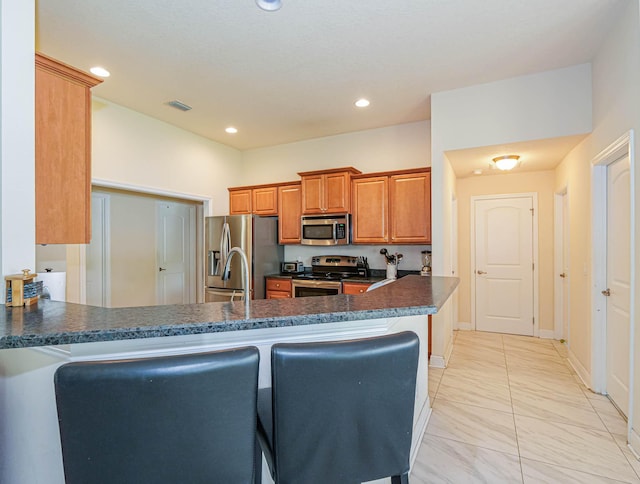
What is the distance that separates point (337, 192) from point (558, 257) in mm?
3046

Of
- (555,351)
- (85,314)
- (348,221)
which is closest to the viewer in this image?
(85,314)

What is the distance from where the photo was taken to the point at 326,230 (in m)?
4.45

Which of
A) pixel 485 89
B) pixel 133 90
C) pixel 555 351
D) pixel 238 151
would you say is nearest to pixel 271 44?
pixel 133 90

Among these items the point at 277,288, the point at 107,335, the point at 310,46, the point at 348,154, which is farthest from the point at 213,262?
the point at 107,335

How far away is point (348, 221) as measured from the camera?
4379 millimetres

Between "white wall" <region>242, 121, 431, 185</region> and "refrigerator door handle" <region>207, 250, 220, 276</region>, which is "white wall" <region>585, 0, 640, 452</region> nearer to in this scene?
"white wall" <region>242, 121, 431, 185</region>

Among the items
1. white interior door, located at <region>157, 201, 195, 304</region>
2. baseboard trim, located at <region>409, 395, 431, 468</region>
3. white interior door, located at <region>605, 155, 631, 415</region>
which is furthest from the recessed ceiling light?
white interior door, located at <region>605, 155, 631, 415</region>

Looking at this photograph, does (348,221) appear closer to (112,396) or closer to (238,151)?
(238,151)

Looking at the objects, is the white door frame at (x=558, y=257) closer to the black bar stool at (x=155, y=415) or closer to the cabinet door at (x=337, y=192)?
the cabinet door at (x=337, y=192)

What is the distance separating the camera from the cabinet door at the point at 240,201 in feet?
16.8

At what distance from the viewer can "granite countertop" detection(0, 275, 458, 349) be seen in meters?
1.01

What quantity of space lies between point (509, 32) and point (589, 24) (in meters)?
0.54

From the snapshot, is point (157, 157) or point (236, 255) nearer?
point (157, 157)

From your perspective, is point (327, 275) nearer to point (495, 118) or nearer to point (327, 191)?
point (327, 191)
